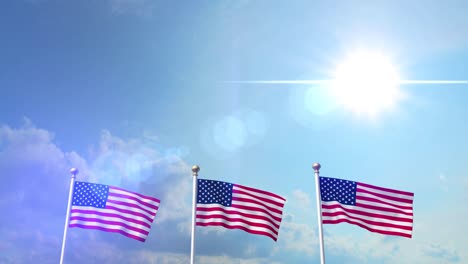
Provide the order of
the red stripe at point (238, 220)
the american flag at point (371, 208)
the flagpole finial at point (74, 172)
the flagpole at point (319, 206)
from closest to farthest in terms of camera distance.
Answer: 1. the flagpole at point (319, 206)
2. the american flag at point (371, 208)
3. the red stripe at point (238, 220)
4. the flagpole finial at point (74, 172)

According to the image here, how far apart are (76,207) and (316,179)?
14.0m

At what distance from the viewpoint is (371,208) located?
20109mm

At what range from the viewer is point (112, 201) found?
2120 centimetres

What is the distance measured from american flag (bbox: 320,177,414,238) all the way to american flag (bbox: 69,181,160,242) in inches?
395

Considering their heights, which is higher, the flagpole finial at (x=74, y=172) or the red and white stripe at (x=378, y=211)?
the flagpole finial at (x=74, y=172)

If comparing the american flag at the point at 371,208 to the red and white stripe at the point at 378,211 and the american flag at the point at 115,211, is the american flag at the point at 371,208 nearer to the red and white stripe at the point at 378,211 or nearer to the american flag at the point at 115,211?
the red and white stripe at the point at 378,211

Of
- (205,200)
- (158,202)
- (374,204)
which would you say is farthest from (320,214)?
(158,202)

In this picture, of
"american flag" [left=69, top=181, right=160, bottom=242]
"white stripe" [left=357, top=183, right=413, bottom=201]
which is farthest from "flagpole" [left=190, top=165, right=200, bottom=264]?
"white stripe" [left=357, top=183, right=413, bottom=201]

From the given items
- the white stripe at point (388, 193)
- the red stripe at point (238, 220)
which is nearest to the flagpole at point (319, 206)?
the white stripe at point (388, 193)

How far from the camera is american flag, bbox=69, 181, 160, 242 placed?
21.0 meters

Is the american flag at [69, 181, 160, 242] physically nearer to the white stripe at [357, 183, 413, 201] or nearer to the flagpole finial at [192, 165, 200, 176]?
the flagpole finial at [192, 165, 200, 176]

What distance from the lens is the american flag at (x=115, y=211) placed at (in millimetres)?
20984

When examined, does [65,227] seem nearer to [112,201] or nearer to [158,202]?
[112,201]

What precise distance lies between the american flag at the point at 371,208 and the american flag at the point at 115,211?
10042mm
